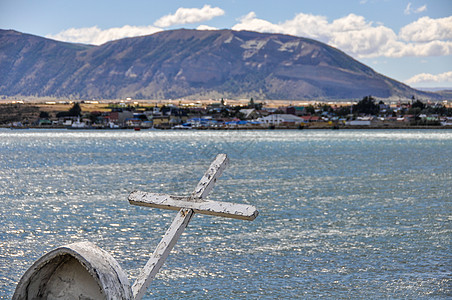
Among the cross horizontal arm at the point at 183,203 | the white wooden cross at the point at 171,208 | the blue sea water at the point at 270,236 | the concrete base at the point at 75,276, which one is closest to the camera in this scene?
the concrete base at the point at 75,276

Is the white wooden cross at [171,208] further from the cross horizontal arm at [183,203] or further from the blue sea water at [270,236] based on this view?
the blue sea water at [270,236]

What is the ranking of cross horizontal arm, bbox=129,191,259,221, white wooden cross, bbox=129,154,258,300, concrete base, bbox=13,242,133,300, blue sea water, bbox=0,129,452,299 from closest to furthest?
1. concrete base, bbox=13,242,133,300
2. cross horizontal arm, bbox=129,191,259,221
3. white wooden cross, bbox=129,154,258,300
4. blue sea water, bbox=0,129,452,299

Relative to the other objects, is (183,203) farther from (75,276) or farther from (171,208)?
(75,276)

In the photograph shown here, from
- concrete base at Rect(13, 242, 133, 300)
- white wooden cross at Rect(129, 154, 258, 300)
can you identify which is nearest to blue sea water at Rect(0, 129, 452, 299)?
white wooden cross at Rect(129, 154, 258, 300)

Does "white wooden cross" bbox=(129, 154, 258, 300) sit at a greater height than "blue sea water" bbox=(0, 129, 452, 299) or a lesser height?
greater

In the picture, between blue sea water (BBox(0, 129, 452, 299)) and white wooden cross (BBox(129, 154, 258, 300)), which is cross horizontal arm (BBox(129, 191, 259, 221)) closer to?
white wooden cross (BBox(129, 154, 258, 300))

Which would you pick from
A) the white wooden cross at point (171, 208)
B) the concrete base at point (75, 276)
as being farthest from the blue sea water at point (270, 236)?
the concrete base at point (75, 276)

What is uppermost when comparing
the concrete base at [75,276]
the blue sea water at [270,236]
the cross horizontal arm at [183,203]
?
the cross horizontal arm at [183,203]

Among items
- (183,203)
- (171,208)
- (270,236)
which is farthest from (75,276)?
(270,236)

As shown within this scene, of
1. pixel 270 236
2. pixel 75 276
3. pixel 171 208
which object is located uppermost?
pixel 171 208

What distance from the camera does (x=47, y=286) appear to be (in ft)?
18.9

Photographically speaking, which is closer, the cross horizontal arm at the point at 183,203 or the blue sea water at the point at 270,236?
the cross horizontal arm at the point at 183,203

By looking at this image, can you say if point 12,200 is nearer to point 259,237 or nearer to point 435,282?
point 259,237

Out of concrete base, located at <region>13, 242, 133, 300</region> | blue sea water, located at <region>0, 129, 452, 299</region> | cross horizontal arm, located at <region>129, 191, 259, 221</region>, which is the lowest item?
blue sea water, located at <region>0, 129, 452, 299</region>
